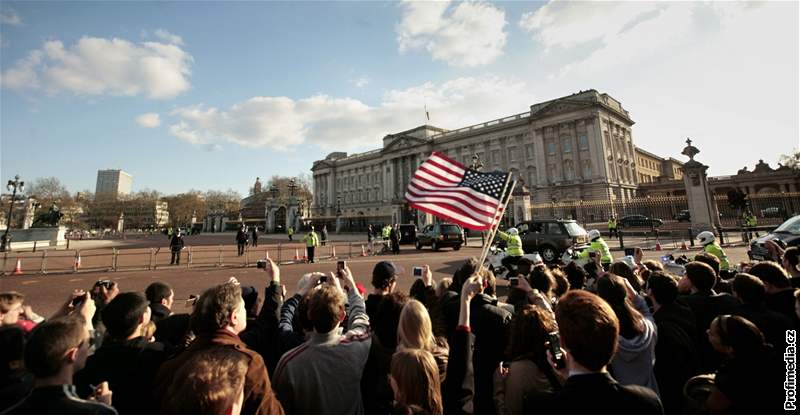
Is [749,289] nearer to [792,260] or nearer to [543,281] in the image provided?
[543,281]

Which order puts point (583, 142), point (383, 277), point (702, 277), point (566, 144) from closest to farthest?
point (702, 277), point (383, 277), point (583, 142), point (566, 144)

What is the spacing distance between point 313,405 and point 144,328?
4.81 feet

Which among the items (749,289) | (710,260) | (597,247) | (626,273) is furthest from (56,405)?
(597,247)

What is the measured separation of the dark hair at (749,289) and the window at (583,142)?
51.9 metres

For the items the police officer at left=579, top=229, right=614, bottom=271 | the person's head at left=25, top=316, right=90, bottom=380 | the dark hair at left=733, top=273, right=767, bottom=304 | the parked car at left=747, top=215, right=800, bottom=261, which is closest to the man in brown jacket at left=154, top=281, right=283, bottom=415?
the person's head at left=25, top=316, right=90, bottom=380

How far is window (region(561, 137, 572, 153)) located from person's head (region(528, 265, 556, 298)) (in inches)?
2072

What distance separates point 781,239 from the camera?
379 inches

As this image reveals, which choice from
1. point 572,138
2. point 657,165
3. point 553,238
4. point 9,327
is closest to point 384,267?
point 9,327

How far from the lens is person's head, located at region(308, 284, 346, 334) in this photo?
230cm

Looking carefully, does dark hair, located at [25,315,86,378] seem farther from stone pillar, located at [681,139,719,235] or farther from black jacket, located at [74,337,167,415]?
stone pillar, located at [681,139,719,235]

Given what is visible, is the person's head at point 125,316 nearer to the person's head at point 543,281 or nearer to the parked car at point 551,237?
the person's head at point 543,281

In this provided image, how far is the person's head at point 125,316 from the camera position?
2.26m

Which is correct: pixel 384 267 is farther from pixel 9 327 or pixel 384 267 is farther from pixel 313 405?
pixel 9 327

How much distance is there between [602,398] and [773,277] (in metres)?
3.32
